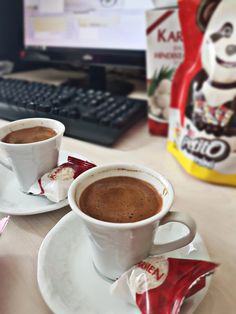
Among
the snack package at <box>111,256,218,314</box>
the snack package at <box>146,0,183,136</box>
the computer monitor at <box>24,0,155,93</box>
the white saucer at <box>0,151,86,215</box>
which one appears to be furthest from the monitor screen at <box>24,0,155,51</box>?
the snack package at <box>111,256,218,314</box>

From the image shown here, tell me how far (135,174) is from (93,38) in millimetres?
497

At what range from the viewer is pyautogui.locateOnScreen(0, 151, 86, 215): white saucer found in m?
0.33

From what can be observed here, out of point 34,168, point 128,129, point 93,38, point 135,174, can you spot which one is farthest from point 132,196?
point 93,38

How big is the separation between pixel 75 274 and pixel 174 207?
142mm

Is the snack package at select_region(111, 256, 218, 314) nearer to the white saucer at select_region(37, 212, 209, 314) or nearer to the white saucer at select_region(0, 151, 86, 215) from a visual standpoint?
the white saucer at select_region(37, 212, 209, 314)

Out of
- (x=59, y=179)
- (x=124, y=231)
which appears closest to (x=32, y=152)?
(x=59, y=179)

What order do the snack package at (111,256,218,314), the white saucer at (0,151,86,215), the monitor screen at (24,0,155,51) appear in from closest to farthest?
the snack package at (111,256,218,314)
the white saucer at (0,151,86,215)
the monitor screen at (24,0,155,51)

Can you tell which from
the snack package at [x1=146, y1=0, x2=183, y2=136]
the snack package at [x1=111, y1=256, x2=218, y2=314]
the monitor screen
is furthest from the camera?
the monitor screen

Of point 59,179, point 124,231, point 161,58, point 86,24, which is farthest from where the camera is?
point 86,24

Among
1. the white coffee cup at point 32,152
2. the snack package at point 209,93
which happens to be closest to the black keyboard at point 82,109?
the white coffee cup at point 32,152

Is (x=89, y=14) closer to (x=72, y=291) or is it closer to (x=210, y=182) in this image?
(x=210, y=182)

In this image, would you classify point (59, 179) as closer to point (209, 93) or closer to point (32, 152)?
point (32, 152)

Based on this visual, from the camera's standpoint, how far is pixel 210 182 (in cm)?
41

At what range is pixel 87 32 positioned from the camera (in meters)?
0.69
